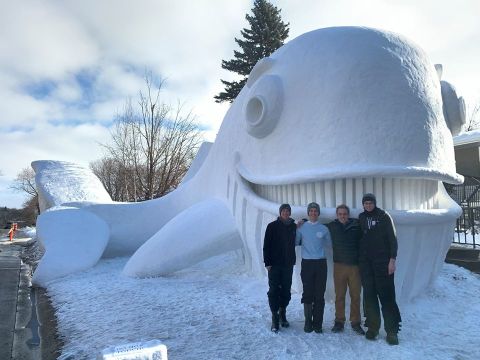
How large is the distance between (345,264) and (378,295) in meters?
0.43

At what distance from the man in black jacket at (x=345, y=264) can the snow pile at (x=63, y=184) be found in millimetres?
6749

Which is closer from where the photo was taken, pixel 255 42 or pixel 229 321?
pixel 229 321

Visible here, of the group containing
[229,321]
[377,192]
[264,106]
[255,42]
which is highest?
[255,42]

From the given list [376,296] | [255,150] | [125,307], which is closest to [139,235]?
[125,307]

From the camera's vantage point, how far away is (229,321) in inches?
179

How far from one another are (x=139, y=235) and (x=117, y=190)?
83.6 ft

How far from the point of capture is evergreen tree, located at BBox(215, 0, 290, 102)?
2508 cm

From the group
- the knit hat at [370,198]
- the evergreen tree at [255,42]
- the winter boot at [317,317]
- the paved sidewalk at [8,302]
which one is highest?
the evergreen tree at [255,42]

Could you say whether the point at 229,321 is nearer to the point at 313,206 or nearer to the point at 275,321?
the point at 275,321

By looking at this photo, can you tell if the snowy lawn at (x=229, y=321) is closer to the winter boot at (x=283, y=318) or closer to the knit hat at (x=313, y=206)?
the winter boot at (x=283, y=318)

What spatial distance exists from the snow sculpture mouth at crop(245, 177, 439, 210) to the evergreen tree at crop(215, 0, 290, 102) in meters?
20.9

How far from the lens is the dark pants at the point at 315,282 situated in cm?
429

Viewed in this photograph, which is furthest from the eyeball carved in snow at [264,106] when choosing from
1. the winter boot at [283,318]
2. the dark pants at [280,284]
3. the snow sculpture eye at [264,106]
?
the winter boot at [283,318]

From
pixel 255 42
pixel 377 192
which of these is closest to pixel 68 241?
pixel 377 192
